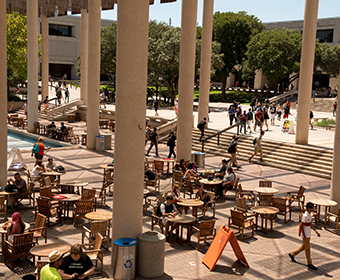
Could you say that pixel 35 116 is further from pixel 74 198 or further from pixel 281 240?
pixel 281 240

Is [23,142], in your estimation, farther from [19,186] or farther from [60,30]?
[60,30]

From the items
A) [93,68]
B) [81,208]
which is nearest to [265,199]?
[81,208]

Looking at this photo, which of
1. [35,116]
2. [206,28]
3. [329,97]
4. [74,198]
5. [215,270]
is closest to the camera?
[215,270]

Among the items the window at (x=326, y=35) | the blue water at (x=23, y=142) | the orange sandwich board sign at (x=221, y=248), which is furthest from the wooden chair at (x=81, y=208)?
the window at (x=326, y=35)

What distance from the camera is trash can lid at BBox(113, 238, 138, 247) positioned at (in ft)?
27.2

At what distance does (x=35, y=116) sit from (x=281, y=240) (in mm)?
21812

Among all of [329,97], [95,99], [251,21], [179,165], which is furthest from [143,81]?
[251,21]

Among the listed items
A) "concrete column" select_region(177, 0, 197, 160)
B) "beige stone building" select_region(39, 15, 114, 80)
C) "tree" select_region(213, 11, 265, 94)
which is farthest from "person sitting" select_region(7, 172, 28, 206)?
"beige stone building" select_region(39, 15, 114, 80)

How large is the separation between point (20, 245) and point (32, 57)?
21.1 m

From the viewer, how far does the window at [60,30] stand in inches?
2904

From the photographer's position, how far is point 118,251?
8.23 metres

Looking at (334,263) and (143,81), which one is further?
(334,263)

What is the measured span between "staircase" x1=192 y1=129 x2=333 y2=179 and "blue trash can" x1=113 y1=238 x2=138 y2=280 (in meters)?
12.9

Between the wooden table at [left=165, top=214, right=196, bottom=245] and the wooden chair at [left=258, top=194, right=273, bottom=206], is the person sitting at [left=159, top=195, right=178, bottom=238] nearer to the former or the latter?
the wooden table at [left=165, top=214, right=196, bottom=245]
